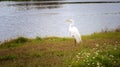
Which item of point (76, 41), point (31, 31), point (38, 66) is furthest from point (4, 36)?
point (38, 66)

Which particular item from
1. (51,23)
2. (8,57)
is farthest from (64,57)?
(51,23)

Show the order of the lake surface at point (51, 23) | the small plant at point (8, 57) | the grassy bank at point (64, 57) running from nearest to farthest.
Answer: the grassy bank at point (64, 57)
the small plant at point (8, 57)
the lake surface at point (51, 23)

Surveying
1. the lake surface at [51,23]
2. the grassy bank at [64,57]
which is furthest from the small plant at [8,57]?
the lake surface at [51,23]

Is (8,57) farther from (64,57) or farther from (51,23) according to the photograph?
(51,23)

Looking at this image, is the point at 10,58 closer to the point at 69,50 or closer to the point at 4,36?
the point at 69,50

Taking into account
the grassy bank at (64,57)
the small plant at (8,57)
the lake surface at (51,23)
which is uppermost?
the grassy bank at (64,57)

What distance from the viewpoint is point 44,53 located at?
1731 cm

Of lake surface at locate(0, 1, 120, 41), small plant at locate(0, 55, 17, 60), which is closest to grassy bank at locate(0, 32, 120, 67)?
small plant at locate(0, 55, 17, 60)

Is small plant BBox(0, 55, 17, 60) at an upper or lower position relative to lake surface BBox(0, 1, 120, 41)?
upper

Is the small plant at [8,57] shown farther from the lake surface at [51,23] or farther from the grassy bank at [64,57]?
the lake surface at [51,23]

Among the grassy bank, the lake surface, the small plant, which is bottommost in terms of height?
the lake surface

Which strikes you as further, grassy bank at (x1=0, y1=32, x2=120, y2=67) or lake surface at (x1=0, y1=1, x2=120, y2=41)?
lake surface at (x1=0, y1=1, x2=120, y2=41)

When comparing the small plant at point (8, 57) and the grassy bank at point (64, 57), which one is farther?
the small plant at point (8, 57)

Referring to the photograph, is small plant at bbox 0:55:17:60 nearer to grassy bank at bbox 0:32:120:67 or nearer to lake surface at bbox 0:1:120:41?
A: grassy bank at bbox 0:32:120:67
